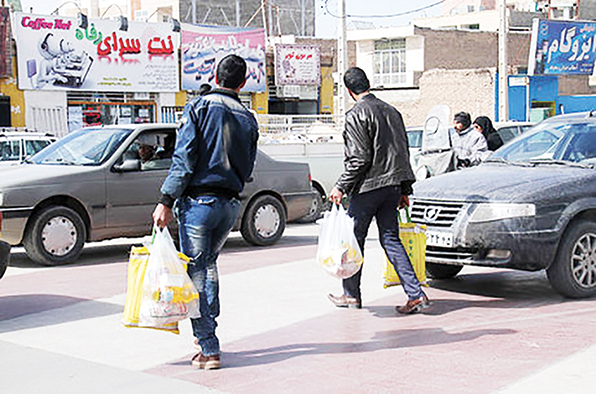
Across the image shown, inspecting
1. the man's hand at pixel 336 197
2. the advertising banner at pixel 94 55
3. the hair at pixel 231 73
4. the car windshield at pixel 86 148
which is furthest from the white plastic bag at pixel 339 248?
the advertising banner at pixel 94 55

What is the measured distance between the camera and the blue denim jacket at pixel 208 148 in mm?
5387

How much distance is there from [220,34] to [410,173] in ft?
79.6

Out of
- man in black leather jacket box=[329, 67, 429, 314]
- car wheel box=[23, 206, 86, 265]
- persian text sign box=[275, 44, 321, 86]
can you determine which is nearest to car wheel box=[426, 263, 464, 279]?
man in black leather jacket box=[329, 67, 429, 314]

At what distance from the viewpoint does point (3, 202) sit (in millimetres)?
9781

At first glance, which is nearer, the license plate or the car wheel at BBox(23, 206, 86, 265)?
the license plate

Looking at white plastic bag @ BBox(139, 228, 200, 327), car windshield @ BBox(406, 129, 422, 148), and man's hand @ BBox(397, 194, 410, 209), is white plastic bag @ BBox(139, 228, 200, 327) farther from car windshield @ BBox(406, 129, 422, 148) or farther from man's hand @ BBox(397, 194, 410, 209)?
car windshield @ BBox(406, 129, 422, 148)

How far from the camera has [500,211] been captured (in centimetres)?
736

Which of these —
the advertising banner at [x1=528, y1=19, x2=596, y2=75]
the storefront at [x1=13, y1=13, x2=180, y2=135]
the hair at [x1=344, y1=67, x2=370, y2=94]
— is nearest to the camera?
the hair at [x1=344, y1=67, x2=370, y2=94]

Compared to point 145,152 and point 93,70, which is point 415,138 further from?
point 93,70

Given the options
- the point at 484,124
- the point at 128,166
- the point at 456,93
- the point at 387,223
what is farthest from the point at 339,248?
the point at 456,93

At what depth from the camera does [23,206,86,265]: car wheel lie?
10.0m

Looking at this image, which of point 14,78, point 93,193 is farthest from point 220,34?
point 93,193

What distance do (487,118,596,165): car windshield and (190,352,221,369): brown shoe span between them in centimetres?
426

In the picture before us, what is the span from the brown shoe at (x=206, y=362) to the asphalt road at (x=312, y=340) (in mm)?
59
